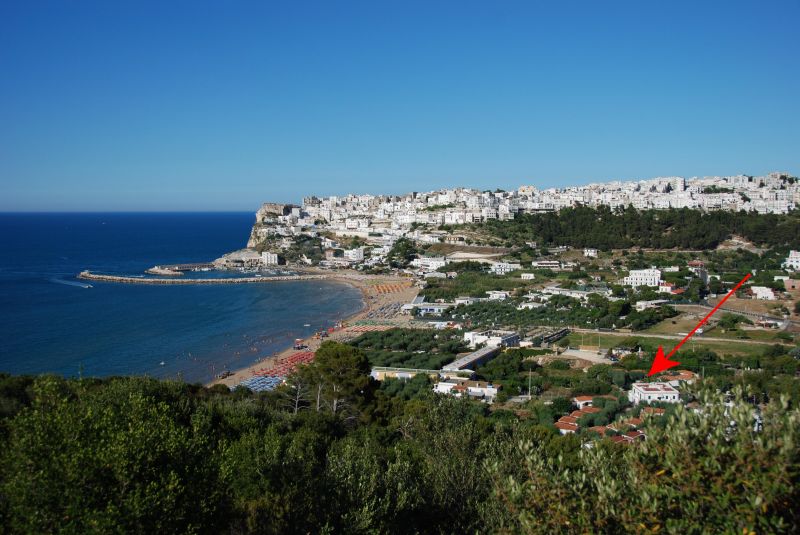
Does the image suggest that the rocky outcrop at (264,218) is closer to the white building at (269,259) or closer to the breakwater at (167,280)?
the white building at (269,259)

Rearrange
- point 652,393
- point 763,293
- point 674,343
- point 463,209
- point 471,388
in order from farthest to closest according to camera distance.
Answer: point 463,209
point 763,293
point 674,343
point 471,388
point 652,393

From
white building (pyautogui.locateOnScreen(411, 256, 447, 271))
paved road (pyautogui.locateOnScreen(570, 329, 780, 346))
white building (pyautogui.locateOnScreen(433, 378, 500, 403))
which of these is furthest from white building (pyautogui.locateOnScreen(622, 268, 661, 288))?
white building (pyautogui.locateOnScreen(433, 378, 500, 403))

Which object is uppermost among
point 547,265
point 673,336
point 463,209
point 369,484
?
point 463,209

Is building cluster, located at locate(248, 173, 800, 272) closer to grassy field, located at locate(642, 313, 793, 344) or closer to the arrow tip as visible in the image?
grassy field, located at locate(642, 313, 793, 344)

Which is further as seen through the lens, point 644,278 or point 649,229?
point 649,229

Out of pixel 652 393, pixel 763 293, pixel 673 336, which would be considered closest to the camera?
pixel 652 393

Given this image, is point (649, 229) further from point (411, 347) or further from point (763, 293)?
point (411, 347)

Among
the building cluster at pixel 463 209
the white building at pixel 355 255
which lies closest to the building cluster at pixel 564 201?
the building cluster at pixel 463 209

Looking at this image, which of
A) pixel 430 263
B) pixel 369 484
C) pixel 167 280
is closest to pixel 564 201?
pixel 430 263
